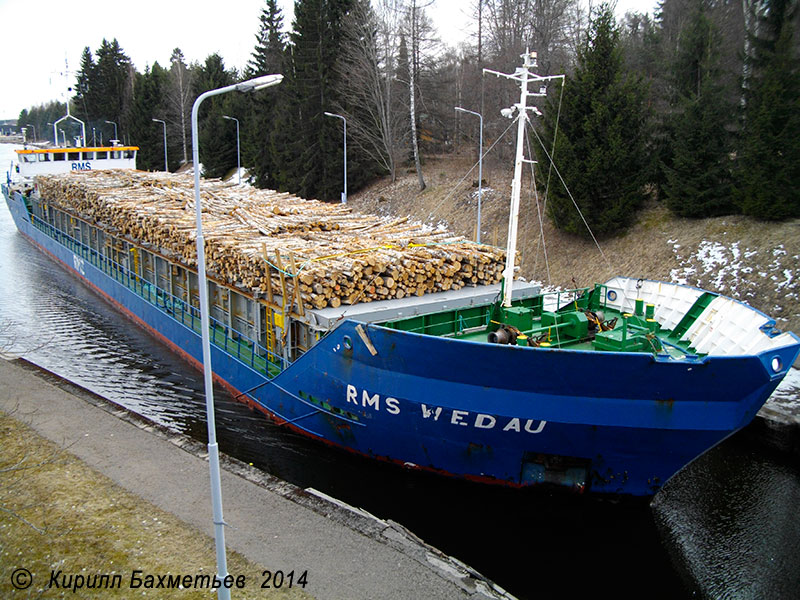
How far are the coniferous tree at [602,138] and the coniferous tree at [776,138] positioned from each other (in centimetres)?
369

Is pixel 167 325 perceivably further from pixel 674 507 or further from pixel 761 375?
pixel 761 375

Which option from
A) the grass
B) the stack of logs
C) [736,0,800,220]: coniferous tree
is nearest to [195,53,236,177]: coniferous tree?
the stack of logs

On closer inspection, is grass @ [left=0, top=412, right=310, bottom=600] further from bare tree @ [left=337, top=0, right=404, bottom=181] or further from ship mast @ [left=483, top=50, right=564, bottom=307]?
bare tree @ [left=337, top=0, right=404, bottom=181]

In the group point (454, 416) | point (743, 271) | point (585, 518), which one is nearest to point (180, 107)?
point (743, 271)

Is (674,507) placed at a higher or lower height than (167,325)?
lower

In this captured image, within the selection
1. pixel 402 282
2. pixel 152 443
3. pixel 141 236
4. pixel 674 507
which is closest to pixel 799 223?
pixel 674 507

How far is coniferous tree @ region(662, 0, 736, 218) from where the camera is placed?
21.4 meters

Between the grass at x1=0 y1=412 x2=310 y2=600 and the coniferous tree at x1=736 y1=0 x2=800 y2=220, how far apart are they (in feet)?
62.5

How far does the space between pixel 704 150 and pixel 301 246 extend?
1529 cm

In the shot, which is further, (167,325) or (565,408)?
(167,325)

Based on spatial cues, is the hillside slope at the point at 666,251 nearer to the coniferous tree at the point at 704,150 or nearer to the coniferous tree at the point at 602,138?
the coniferous tree at the point at 704,150

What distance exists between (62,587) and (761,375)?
9426 millimetres

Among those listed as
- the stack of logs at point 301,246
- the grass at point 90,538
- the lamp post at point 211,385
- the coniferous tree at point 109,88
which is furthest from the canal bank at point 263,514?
the coniferous tree at point 109,88

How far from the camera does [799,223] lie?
1931 centimetres
